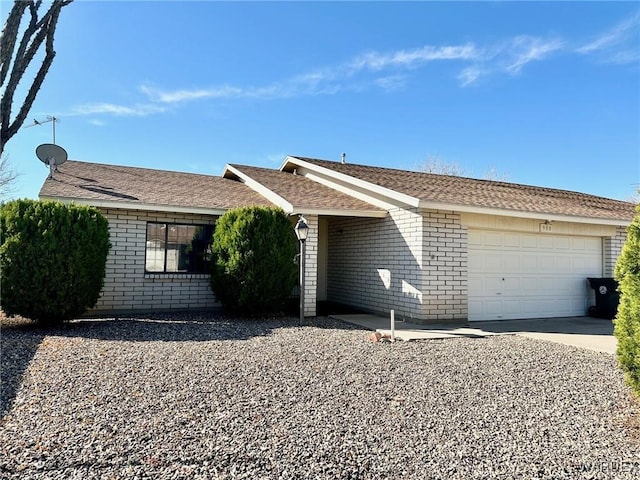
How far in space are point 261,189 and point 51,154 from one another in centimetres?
589

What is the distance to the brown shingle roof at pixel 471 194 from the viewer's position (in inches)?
373

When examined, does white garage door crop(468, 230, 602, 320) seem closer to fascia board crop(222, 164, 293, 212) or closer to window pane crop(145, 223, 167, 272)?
fascia board crop(222, 164, 293, 212)

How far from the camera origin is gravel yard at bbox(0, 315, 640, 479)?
2.86 metres

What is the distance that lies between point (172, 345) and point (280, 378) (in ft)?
7.96

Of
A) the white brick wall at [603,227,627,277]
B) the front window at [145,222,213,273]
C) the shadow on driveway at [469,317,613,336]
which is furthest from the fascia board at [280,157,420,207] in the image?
the white brick wall at [603,227,627,277]

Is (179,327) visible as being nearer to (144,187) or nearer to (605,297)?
(144,187)

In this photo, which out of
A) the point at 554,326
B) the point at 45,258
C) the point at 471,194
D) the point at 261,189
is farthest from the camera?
the point at 261,189

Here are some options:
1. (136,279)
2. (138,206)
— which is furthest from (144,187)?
(136,279)

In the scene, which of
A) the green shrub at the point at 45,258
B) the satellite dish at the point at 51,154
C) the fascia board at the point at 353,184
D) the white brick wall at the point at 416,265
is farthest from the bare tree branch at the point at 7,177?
the white brick wall at the point at 416,265

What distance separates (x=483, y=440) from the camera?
3312mm

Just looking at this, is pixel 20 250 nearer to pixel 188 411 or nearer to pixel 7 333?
pixel 7 333

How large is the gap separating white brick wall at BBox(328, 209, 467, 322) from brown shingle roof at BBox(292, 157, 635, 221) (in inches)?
23.8

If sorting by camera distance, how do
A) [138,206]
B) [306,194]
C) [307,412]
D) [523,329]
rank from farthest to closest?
1. [306,194]
2. [138,206]
3. [523,329]
4. [307,412]

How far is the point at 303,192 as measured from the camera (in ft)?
36.5
